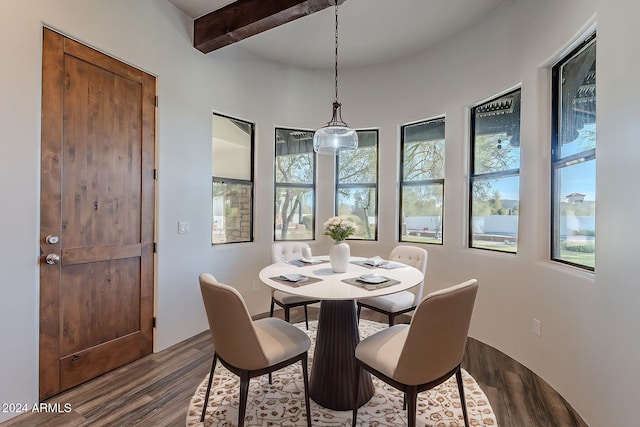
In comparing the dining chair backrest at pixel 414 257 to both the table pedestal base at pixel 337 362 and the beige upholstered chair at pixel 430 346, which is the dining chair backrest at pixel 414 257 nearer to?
the table pedestal base at pixel 337 362

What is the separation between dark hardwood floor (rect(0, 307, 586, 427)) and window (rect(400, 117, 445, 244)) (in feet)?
4.67

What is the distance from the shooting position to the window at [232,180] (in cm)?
335

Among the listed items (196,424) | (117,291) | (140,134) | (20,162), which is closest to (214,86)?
(140,134)

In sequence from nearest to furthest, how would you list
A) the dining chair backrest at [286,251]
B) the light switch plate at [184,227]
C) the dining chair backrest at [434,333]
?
the dining chair backrest at [434,333] → the light switch plate at [184,227] → the dining chair backrest at [286,251]

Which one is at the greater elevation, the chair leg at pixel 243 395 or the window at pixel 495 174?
the window at pixel 495 174

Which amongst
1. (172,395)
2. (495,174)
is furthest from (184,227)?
(495,174)

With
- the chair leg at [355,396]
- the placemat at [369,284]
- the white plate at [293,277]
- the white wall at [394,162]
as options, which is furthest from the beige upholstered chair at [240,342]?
the white wall at [394,162]

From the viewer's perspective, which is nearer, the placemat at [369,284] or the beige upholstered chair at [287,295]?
the placemat at [369,284]

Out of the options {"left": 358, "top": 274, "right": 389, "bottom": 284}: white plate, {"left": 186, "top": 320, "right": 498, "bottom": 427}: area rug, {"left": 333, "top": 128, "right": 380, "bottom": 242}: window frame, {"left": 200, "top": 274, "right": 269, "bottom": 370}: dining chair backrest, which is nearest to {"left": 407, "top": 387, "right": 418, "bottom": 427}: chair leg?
{"left": 186, "top": 320, "right": 498, "bottom": 427}: area rug

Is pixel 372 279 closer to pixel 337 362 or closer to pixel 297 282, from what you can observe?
pixel 297 282

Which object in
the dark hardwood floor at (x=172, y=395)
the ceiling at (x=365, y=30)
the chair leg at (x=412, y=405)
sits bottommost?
the dark hardwood floor at (x=172, y=395)

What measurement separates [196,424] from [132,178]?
1873 mm

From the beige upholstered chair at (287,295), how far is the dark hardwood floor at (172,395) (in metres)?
0.73

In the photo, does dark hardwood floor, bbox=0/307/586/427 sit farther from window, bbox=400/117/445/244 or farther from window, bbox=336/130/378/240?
window, bbox=336/130/378/240
